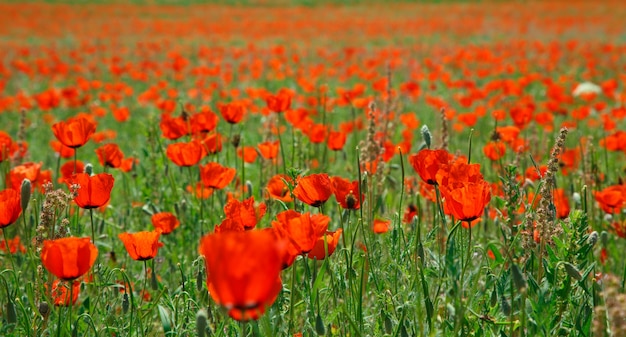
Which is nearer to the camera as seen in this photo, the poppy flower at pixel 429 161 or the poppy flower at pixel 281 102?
the poppy flower at pixel 429 161

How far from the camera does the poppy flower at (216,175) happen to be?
85.9 inches

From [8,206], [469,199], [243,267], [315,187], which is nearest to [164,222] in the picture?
[8,206]

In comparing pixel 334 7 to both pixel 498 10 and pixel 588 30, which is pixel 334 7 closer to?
pixel 498 10

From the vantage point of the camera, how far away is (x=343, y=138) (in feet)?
9.27

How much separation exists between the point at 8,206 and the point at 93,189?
21cm

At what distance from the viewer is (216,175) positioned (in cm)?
221

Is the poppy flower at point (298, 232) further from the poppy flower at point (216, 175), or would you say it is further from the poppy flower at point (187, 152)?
the poppy flower at point (187, 152)

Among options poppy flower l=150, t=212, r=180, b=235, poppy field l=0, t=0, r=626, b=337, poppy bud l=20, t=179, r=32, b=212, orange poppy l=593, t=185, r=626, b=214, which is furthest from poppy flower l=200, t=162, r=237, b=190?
orange poppy l=593, t=185, r=626, b=214

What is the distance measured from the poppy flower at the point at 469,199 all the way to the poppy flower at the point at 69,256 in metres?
0.78

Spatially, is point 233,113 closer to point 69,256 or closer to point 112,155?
point 112,155

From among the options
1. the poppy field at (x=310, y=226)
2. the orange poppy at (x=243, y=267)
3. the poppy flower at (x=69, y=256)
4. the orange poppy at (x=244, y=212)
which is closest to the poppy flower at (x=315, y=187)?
the poppy field at (x=310, y=226)

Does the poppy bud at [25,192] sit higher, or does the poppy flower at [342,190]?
the poppy bud at [25,192]

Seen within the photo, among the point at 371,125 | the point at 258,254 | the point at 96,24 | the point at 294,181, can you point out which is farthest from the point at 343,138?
the point at 96,24

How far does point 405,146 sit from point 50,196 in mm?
2180
